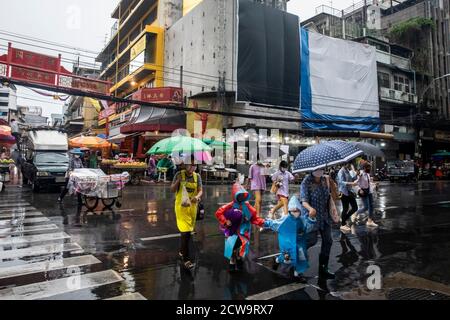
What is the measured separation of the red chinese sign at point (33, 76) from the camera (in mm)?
13327

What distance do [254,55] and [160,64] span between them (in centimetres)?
1206

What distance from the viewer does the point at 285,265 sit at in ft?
18.4

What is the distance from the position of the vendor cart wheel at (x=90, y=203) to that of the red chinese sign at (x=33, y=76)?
252 inches

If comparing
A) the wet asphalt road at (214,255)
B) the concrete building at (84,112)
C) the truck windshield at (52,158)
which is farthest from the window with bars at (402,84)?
the concrete building at (84,112)

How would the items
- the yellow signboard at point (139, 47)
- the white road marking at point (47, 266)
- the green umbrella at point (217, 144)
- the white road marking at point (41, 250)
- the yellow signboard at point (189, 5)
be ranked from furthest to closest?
the yellow signboard at point (139, 47) → the yellow signboard at point (189, 5) → the green umbrella at point (217, 144) → the white road marking at point (41, 250) → the white road marking at point (47, 266)

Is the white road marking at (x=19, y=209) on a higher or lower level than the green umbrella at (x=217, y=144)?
lower

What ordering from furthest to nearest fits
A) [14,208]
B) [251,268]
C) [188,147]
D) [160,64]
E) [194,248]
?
1. [160,64]
2. [14,208]
3. [188,147]
4. [194,248]
5. [251,268]

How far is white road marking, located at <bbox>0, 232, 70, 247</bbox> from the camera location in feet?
22.9

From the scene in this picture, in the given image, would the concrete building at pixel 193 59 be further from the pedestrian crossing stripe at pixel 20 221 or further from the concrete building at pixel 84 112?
the concrete building at pixel 84 112

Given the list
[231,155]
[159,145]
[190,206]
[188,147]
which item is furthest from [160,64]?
[190,206]

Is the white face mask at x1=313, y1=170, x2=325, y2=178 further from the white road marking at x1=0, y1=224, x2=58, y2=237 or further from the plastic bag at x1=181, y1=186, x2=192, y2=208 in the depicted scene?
the white road marking at x1=0, y1=224, x2=58, y2=237

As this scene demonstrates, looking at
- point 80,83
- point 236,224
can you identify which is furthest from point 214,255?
point 80,83

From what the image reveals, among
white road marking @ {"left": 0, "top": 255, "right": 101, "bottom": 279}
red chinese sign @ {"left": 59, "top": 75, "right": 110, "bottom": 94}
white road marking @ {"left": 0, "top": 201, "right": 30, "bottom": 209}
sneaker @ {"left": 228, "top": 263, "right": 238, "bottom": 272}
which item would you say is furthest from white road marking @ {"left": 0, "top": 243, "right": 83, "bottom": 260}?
red chinese sign @ {"left": 59, "top": 75, "right": 110, "bottom": 94}

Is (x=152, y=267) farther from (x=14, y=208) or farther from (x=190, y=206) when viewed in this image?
(x=14, y=208)
